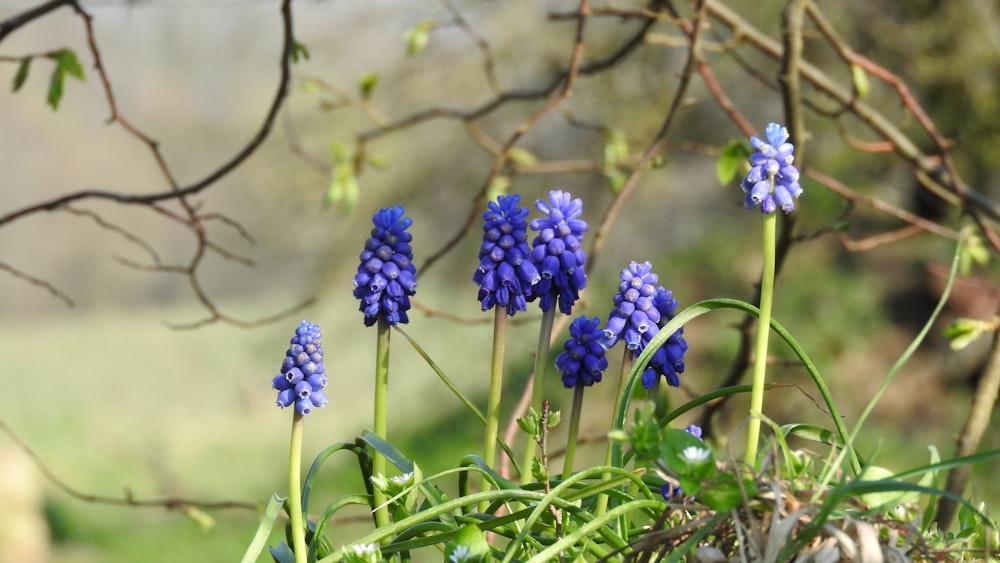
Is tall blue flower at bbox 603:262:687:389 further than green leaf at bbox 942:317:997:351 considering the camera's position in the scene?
No

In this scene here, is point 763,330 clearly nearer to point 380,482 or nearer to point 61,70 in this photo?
point 380,482

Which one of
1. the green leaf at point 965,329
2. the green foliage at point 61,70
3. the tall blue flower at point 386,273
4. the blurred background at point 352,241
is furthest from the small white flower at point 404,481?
the blurred background at point 352,241

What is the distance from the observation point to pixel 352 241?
15.5ft

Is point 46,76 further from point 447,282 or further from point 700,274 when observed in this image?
point 700,274

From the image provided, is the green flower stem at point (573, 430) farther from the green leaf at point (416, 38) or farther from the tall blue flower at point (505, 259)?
the green leaf at point (416, 38)

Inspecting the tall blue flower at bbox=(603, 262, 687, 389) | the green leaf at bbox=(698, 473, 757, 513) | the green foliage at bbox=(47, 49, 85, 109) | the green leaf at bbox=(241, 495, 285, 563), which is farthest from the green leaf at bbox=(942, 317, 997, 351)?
the green foliage at bbox=(47, 49, 85, 109)

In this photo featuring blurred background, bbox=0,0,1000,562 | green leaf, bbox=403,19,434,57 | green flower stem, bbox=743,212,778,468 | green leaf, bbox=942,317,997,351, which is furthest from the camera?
blurred background, bbox=0,0,1000,562

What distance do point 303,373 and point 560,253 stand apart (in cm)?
19

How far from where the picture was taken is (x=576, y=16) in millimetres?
1325

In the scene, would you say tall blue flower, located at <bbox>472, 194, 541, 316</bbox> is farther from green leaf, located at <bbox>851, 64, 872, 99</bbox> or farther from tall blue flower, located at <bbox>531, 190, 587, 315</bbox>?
green leaf, located at <bbox>851, 64, 872, 99</bbox>

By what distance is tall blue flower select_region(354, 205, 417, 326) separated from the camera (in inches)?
26.6

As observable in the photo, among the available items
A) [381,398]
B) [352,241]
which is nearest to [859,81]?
[381,398]

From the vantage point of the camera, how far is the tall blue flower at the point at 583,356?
0.68 m

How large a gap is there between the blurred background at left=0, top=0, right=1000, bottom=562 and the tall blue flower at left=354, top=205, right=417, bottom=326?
299 centimetres
